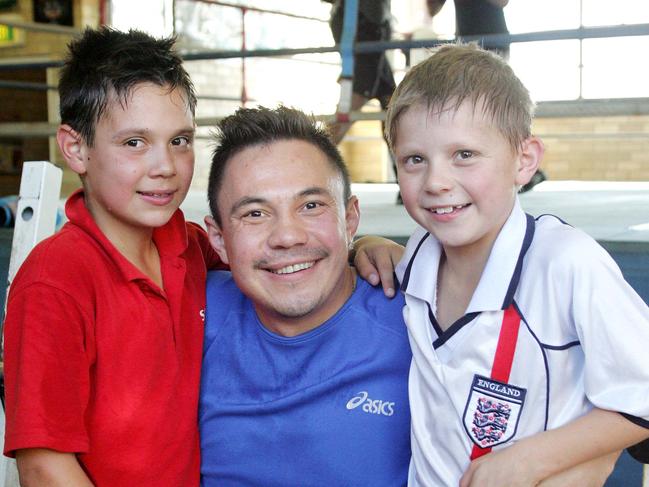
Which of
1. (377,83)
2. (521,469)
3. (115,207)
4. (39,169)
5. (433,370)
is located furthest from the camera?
(377,83)

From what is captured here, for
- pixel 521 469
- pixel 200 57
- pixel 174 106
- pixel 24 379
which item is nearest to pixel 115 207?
pixel 174 106

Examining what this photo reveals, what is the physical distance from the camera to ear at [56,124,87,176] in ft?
4.11

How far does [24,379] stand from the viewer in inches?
39.7

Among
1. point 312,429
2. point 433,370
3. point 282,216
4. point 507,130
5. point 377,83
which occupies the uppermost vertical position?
point 377,83

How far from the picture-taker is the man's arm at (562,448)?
988mm

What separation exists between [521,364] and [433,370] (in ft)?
0.43

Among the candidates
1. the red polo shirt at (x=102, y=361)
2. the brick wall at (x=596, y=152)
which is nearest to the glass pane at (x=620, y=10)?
the brick wall at (x=596, y=152)

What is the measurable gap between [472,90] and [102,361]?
649 millimetres

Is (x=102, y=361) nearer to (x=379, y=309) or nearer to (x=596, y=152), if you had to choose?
(x=379, y=309)

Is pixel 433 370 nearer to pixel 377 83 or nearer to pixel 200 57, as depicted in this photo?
pixel 200 57

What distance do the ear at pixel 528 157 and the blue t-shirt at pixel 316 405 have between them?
0.28 metres

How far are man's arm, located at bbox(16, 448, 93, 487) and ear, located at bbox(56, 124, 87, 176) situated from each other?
0.46 m

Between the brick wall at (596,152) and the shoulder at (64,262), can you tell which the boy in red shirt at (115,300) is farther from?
the brick wall at (596,152)

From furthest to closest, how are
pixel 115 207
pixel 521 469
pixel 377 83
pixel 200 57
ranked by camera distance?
pixel 377 83, pixel 200 57, pixel 115 207, pixel 521 469
